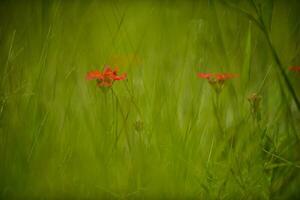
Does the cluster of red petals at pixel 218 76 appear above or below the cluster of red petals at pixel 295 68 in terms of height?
below

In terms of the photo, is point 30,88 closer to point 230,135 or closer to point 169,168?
point 169,168

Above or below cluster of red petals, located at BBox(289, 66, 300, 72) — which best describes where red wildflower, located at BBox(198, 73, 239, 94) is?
below

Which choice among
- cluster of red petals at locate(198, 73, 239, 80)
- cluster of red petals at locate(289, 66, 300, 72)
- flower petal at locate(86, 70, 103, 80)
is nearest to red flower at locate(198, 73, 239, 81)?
cluster of red petals at locate(198, 73, 239, 80)

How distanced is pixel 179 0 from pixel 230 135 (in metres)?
0.37

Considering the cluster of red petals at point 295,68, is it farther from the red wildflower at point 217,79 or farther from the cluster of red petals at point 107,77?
the cluster of red petals at point 107,77

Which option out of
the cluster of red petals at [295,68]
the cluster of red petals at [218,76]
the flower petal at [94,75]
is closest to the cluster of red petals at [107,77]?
the flower petal at [94,75]

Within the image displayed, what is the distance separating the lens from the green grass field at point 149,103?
0.80 m

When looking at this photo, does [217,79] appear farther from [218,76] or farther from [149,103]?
[149,103]

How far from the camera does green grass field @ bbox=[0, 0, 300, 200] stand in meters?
0.80

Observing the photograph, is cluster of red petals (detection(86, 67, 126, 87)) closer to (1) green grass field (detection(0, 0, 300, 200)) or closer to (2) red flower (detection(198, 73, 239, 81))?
(1) green grass field (detection(0, 0, 300, 200))

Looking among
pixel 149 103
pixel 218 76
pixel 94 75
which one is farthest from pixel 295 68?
pixel 94 75

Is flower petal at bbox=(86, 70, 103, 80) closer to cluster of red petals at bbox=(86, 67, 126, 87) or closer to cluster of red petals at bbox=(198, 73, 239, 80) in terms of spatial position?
cluster of red petals at bbox=(86, 67, 126, 87)

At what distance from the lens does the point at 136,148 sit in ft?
2.68

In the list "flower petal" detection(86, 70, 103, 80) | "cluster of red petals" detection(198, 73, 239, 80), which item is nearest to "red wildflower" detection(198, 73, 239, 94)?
"cluster of red petals" detection(198, 73, 239, 80)
